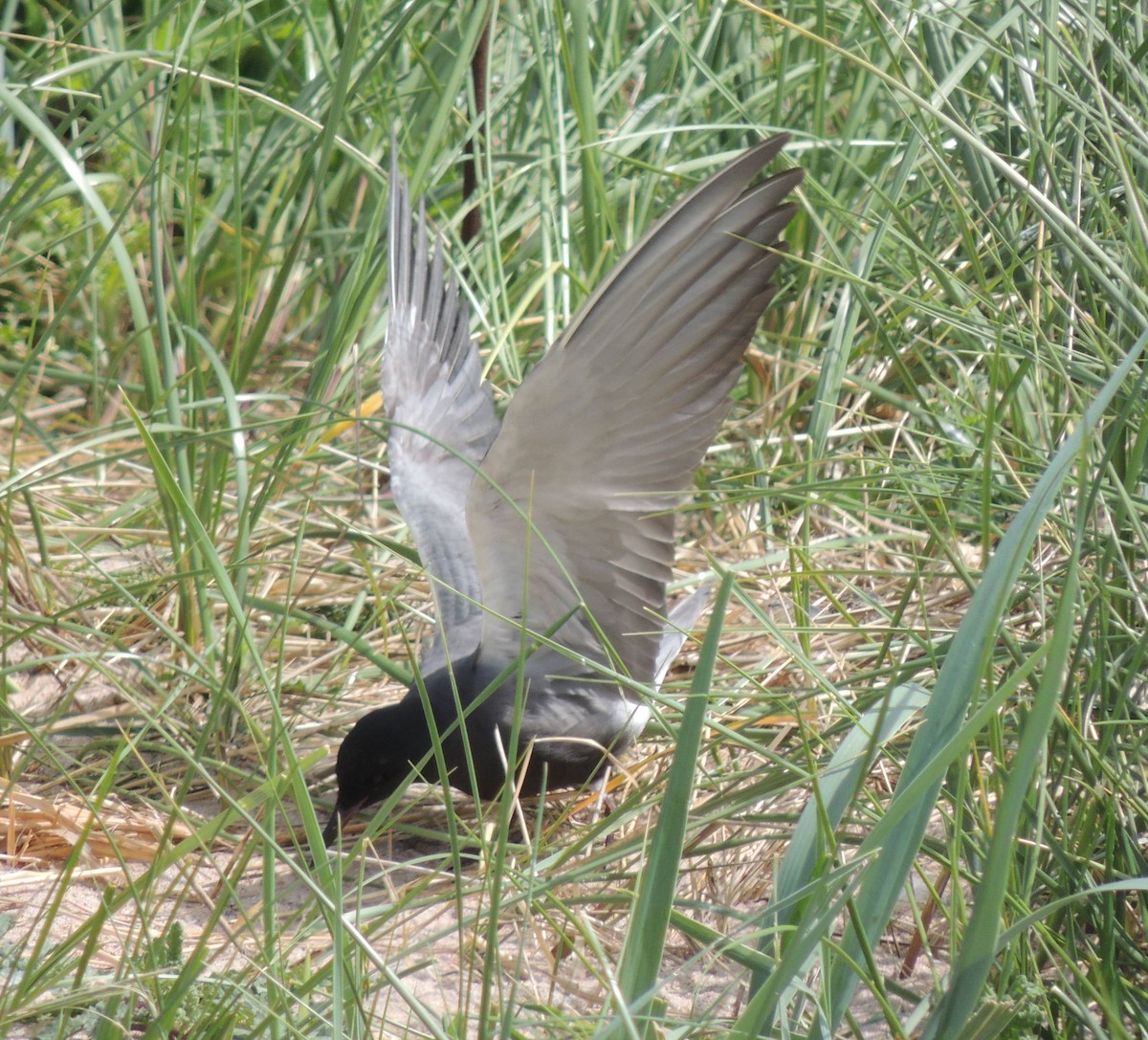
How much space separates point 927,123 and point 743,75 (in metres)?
1.86

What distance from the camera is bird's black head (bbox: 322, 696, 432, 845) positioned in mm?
2215

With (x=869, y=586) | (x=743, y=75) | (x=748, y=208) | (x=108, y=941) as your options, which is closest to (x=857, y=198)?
(x=743, y=75)

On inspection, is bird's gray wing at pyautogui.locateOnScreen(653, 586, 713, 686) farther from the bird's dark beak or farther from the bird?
the bird's dark beak

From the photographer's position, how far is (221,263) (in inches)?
155

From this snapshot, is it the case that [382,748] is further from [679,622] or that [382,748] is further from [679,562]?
[679,562]

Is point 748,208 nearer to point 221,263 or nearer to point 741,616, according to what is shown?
point 741,616

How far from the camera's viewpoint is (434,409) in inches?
111

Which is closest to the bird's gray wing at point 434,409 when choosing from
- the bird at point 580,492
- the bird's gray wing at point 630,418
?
the bird at point 580,492

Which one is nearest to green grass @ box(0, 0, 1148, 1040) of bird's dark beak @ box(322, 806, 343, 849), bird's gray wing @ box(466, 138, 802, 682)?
bird's dark beak @ box(322, 806, 343, 849)

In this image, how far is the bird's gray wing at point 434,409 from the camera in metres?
2.52

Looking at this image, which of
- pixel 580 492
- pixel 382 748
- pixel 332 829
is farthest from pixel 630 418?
pixel 332 829

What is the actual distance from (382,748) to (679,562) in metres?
0.94

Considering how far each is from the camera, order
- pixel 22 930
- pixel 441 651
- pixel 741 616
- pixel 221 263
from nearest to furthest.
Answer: pixel 22 930 → pixel 441 651 → pixel 741 616 → pixel 221 263

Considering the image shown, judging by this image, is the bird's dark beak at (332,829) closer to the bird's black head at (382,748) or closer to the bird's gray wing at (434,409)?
the bird's black head at (382,748)
